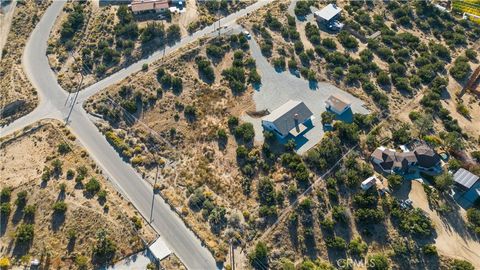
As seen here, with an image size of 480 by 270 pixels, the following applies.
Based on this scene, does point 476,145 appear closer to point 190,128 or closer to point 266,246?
point 266,246

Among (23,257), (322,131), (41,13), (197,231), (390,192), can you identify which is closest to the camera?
(23,257)

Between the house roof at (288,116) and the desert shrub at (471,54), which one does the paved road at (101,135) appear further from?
the desert shrub at (471,54)

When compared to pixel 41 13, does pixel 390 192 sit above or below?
below

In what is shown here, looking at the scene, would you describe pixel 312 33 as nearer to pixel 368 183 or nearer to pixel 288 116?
pixel 288 116

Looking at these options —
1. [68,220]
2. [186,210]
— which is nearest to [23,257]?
[68,220]

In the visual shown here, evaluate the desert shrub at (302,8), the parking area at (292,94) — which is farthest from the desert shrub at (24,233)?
the desert shrub at (302,8)
